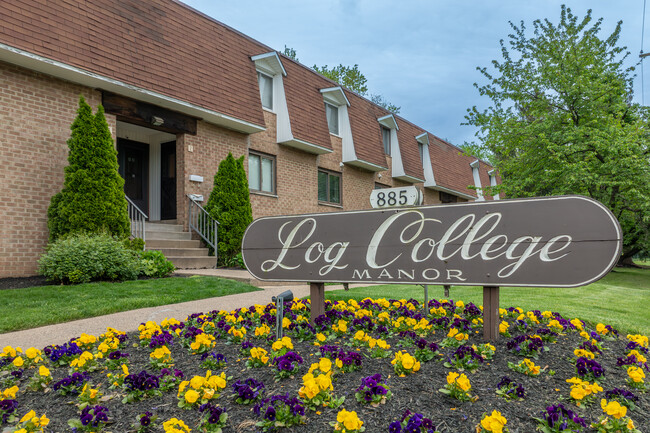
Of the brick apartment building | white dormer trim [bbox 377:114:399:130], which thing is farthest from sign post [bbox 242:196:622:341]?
white dormer trim [bbox 377:114:399:130]

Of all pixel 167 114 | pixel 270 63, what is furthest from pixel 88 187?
pixel 270 63

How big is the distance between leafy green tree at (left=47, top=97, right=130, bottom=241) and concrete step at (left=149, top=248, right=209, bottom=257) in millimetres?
1507

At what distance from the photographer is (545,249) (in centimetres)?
326

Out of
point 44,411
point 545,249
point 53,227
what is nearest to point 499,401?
point 545,249

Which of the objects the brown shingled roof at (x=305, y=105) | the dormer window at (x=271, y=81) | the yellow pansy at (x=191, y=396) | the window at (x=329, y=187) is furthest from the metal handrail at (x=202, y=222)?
the yellow pansy at (x=191, y=396)

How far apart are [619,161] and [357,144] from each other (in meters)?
8.29

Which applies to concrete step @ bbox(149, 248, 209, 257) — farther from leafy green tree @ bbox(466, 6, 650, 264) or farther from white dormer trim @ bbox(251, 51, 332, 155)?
leafy green tree @ bbox(466, 6, 650, 264)

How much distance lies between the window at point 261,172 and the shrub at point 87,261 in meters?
5.64

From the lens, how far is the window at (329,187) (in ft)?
52.9

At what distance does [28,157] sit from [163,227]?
337 cm

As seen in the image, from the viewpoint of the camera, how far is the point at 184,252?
34.4 ft

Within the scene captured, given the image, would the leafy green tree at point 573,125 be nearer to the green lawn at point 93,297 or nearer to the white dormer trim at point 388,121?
the white dormer trim at point 388,121

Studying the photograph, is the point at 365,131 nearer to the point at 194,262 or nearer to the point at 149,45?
the point at 149,45

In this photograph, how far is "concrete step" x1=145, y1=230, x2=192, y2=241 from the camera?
10367 mm
